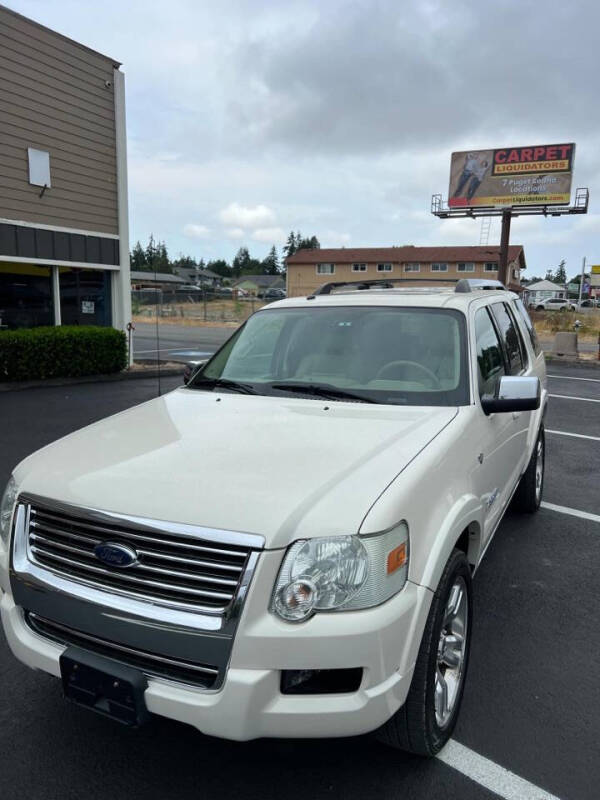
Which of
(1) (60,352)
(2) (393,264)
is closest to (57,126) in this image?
(1) (60,352)

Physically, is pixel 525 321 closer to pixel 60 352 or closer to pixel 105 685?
pixel 105 685

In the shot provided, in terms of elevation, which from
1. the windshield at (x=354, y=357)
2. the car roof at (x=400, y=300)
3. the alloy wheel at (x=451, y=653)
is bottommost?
the alloy wheel at (x=451, y=653)

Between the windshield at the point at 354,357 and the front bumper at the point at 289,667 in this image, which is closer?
the front bumper at the point at 289,667

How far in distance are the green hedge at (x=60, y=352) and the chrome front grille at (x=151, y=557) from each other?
31.6 feet

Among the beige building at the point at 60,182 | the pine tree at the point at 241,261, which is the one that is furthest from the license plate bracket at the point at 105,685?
the pine tree at the point at 241,261

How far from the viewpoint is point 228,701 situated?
6.38 feet

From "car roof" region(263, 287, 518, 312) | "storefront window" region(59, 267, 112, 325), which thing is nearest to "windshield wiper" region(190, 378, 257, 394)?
"car roof" region(263, 287, 518, 312)

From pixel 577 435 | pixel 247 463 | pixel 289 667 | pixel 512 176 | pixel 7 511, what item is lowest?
pixel 577 435

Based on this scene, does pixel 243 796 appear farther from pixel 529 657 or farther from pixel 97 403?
pixel 97 403

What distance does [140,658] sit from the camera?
2.12m

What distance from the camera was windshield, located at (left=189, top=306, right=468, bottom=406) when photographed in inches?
131

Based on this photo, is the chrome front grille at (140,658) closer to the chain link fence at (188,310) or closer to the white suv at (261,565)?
the white suv at (261,565)

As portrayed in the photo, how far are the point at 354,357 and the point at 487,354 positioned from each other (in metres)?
0.85

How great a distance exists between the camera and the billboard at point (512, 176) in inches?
1272
